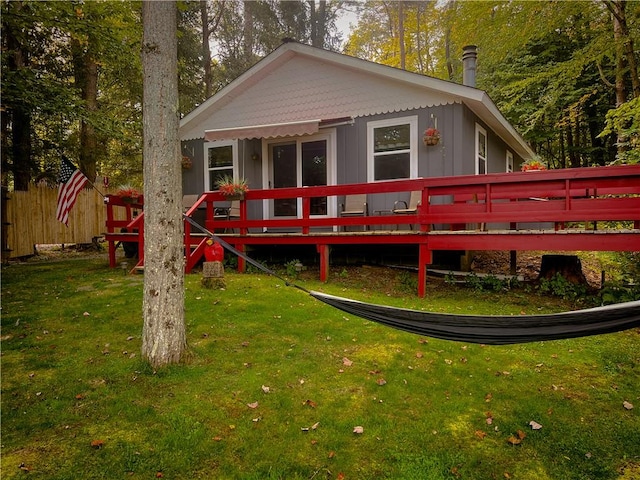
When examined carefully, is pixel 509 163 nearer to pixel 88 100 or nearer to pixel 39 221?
pixel 88 100

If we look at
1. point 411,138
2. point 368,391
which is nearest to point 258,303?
point 368,391

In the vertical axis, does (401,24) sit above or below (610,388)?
above

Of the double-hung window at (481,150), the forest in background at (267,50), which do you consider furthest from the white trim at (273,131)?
the double-hung window at (481,150)

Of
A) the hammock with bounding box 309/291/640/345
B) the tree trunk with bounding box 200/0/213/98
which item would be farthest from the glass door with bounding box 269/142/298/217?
the tree trunk with bounding box 200/0/213/98

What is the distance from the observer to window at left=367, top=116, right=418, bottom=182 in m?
7.36

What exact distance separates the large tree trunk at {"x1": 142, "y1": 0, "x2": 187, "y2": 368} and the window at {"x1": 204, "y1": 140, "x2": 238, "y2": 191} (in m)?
6.06

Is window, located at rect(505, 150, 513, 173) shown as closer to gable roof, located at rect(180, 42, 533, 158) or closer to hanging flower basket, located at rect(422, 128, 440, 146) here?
gable roof, located at rect(180, 42, 533, 158)

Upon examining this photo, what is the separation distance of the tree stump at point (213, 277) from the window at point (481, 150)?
5578 millimetres

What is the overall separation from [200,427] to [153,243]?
146 centimetres

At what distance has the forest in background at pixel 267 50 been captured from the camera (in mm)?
7141

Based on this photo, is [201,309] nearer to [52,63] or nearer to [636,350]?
[636,350]

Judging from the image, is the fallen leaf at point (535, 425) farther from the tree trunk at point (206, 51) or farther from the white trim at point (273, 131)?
the tree trunk at point (206, 51)

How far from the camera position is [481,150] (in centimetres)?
834

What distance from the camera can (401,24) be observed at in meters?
16.9
